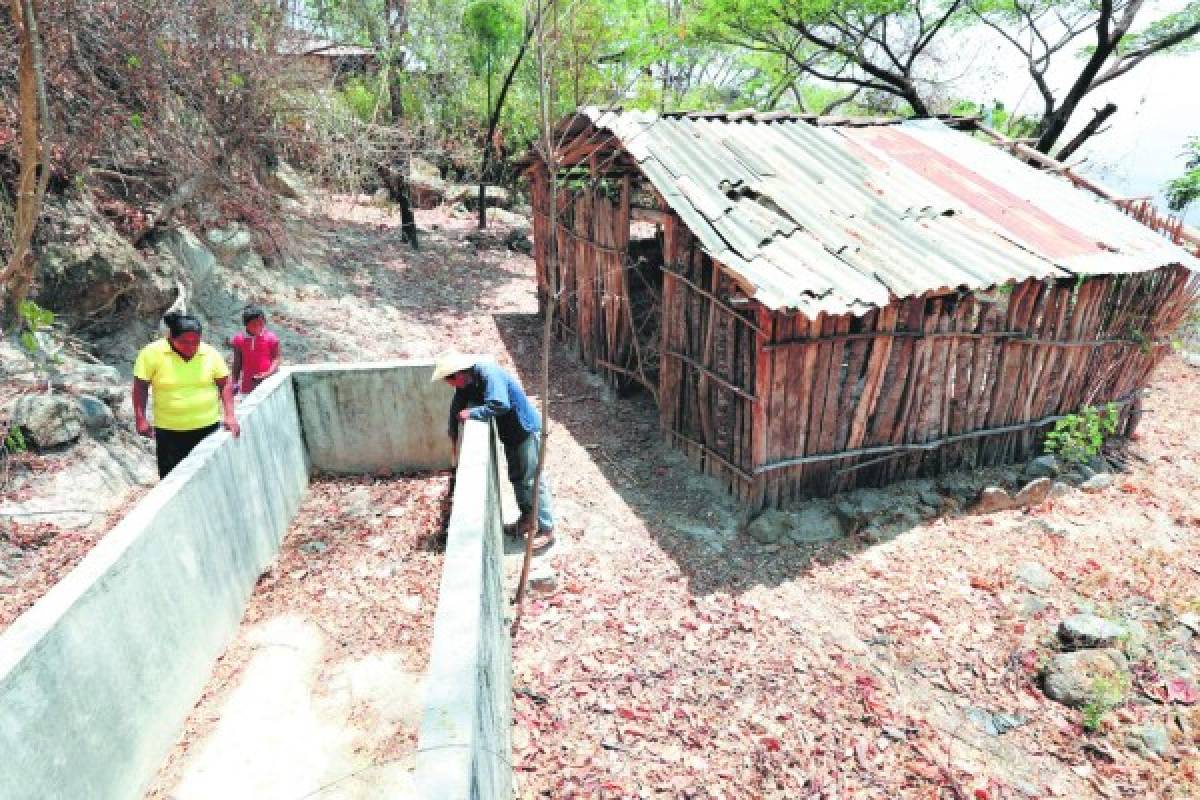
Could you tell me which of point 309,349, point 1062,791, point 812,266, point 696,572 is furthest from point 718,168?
point 309,349

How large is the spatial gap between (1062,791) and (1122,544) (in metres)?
3.29

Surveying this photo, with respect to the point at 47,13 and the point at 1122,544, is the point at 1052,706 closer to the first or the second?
the point at 1122,544

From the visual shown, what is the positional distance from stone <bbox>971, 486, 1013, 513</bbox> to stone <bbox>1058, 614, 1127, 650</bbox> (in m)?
1.72

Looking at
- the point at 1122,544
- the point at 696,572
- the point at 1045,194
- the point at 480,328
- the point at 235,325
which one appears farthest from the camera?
the point at 480,328

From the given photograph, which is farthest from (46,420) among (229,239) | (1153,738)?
(1153,738)

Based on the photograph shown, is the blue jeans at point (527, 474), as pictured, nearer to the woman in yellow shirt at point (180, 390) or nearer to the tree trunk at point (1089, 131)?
the woman in yellow shirt at point (180, 390)

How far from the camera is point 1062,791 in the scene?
3.89 m

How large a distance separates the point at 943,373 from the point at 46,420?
836 cm

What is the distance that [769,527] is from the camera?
19.7 ft

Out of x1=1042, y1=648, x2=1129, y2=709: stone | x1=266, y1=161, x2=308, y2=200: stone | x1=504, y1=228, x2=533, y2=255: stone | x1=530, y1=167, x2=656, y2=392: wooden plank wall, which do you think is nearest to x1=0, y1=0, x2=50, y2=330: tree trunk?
x1=530, y1=167, x2=656, y2=392: wooden plank wall

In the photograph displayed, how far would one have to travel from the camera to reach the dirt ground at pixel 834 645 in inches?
154

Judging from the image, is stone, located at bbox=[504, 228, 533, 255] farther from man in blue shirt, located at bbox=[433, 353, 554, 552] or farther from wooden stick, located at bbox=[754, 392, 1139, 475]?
man in blue shirt, located at bbox=[433, 353, 554, 552]

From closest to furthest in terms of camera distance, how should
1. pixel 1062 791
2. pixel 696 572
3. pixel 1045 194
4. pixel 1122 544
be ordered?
Result: pixel 1062 791 → pixel 696 572 → pixel 1122 544 → pixel 1045 194

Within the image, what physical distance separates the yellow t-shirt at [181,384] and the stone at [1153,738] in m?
6.65
